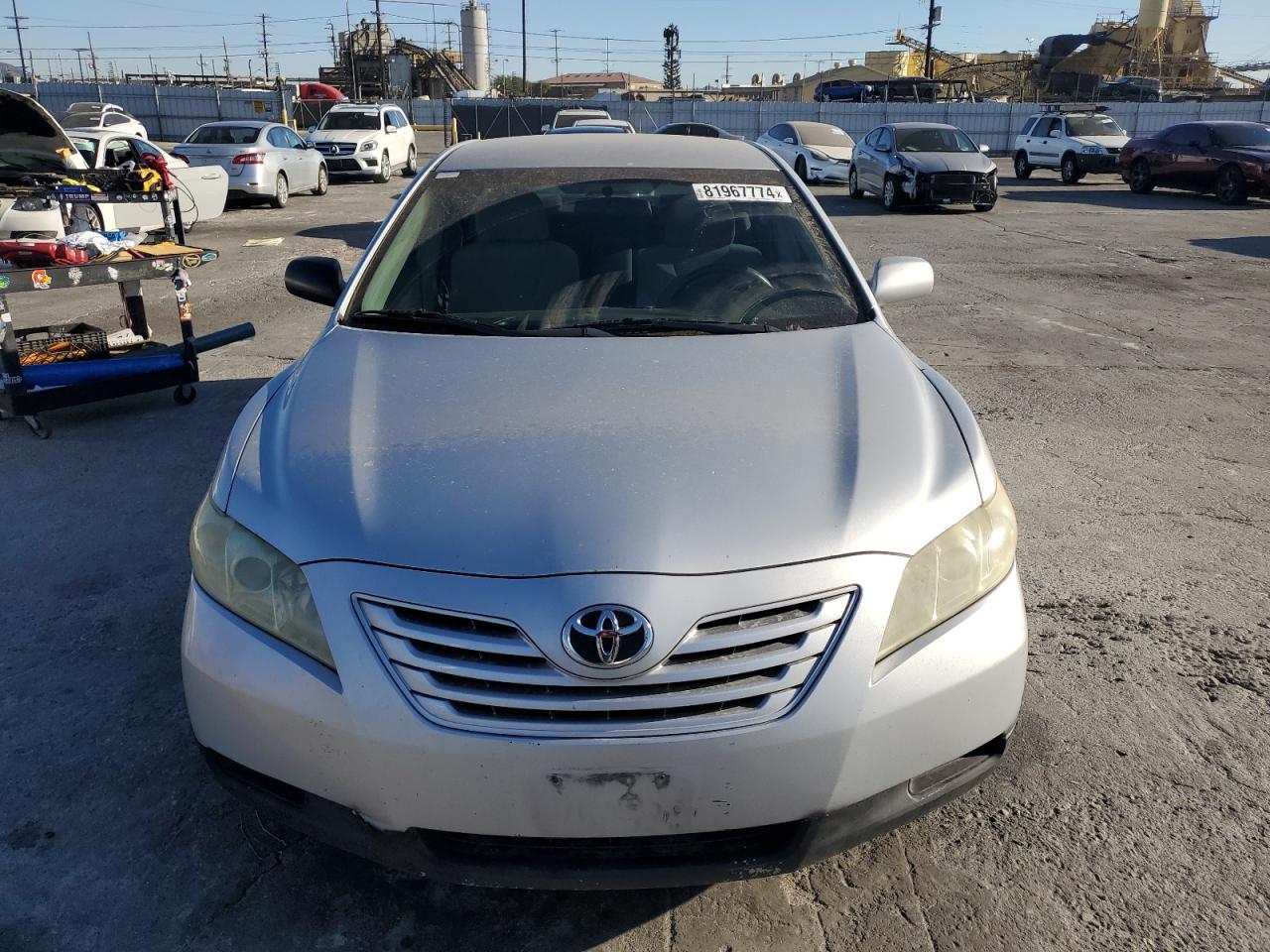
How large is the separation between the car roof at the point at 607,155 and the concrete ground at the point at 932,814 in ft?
6.36

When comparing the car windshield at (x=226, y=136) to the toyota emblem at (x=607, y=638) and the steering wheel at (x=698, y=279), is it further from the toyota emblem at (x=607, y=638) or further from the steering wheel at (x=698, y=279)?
the toyota emblem at (x=607, y=638)

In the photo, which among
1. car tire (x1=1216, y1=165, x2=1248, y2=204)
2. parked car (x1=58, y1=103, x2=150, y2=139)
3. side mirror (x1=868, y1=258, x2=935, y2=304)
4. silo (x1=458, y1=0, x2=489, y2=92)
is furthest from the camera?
silo (x1=458, y1=0, x2=489, y2=92)

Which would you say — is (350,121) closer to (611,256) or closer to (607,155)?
(607,155)

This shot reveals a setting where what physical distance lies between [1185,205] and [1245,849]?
19.6m

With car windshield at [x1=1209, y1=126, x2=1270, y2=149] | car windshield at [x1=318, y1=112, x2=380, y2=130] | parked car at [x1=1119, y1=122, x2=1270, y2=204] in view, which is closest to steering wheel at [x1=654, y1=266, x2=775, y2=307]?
parked car at [x1=1119, y1=122, x2=1270, y2=204]

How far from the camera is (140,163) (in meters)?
12.8

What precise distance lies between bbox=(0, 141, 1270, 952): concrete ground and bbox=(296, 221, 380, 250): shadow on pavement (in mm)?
7526

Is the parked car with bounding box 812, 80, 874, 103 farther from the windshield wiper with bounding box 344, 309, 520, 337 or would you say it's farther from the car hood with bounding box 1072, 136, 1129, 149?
the windshield wiper with bounding box 344, 309, 520, 337

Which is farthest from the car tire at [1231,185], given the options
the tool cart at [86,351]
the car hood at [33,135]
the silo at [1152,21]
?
the silo at [1152,21]

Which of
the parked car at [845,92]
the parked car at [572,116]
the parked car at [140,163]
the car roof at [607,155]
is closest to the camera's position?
the car roof at [607,155]

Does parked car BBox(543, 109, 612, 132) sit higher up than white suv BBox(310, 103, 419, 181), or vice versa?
parked car BBox(543, 109, 612, 132)

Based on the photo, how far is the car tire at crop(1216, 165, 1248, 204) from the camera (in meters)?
18.4

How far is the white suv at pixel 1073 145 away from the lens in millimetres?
22750

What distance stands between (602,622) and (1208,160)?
69.8 feet
